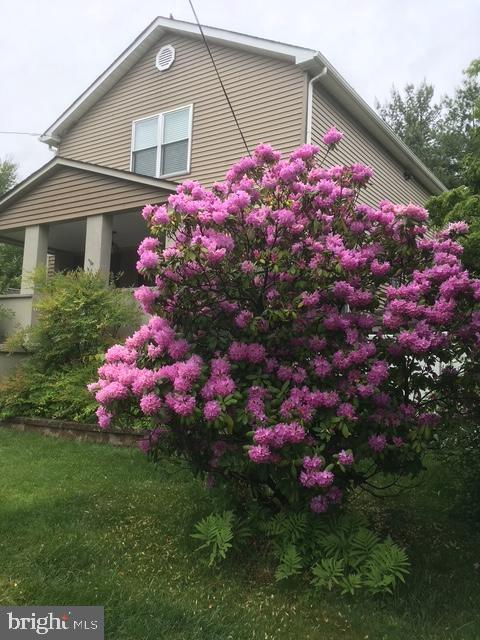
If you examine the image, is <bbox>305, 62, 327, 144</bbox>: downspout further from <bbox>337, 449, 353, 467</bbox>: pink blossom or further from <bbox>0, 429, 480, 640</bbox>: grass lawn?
<bbox>337, 449, 353, 467</bbox>: pink blossom

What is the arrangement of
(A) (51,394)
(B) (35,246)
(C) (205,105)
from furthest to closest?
(C) (205,105), (B) (35,246), (A) (51,394)

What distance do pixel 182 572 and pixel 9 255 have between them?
25.8m

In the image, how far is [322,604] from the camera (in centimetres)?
340

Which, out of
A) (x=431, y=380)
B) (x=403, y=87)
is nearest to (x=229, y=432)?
(x=431, y=380)

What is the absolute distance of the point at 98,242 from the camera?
34.3 feet

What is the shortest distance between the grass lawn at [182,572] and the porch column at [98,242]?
5500 mm

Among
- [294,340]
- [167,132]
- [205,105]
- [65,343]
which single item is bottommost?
[65,343]

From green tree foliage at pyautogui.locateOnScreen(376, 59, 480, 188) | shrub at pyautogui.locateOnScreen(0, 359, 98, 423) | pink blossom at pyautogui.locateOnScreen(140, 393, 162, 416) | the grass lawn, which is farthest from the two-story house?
green tree foliage at pyautogui.locateOnScreen(376, 59, 480, 188)

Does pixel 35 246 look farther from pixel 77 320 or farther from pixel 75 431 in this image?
pixel 75 431

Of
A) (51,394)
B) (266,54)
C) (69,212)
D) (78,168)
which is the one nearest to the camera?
(51,394)

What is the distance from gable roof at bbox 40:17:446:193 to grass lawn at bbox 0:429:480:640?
7.99m

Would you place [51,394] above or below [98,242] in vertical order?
below

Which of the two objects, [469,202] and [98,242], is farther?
[98,242]

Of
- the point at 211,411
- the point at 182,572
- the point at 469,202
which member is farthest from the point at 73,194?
the point at 182,572
